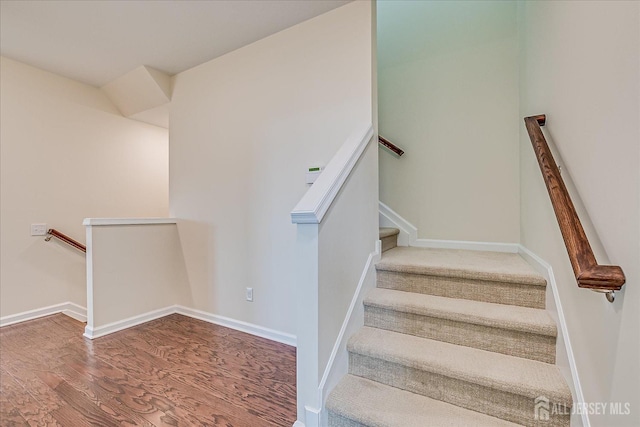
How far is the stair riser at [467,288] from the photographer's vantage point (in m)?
1.64

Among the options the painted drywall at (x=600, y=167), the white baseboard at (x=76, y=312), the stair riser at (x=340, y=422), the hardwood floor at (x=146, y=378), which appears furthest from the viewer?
the white baseboard at (x=76, y=312)

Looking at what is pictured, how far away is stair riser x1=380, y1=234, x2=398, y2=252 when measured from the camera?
246 cm

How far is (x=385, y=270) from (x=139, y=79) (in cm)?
325

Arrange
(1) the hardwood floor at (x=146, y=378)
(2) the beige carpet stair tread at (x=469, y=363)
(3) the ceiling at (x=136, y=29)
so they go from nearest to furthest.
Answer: (2) the beige carpet stair tread at (x=469, y=363)
(1) the hardwood floor at (x=146, y=378)
(3) the ceiling at (x=136, y=29)

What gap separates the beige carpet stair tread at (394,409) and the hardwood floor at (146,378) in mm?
371

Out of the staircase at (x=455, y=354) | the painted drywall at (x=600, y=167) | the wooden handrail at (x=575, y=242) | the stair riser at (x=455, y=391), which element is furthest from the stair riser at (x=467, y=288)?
the wooden handrail at (x=575, y=242)

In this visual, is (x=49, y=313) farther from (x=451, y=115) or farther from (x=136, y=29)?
(x=451, y=115)

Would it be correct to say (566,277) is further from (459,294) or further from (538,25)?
(538,25)

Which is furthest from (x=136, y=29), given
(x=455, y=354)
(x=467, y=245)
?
(x=467, y=245)

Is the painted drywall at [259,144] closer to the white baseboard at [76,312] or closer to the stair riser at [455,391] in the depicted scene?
the stair riser at [455,391]

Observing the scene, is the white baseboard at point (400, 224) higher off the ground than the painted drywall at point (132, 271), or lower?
higher

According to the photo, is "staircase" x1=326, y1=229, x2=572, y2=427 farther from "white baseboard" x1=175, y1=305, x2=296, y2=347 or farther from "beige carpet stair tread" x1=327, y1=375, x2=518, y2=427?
"white baseboard" x1=175, y1=305, x2=296, y2=347

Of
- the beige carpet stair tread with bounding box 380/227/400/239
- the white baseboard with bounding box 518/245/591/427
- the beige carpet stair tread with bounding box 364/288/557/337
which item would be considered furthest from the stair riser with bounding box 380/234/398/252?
A: the white baseboard with bounding box 518/245/591/427

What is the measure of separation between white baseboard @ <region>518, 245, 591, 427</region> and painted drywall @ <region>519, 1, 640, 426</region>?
0.03 metres
